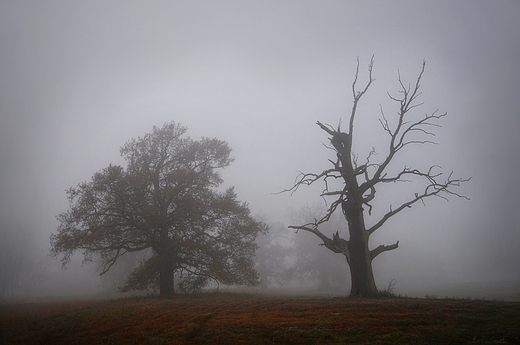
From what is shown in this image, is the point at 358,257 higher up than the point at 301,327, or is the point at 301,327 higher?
the point at 358,257

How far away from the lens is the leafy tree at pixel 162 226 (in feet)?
64.7

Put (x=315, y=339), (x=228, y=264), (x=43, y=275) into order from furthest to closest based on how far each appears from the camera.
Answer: (x=43, y=275) < (x=228, y=264) < (x=315, y=339)

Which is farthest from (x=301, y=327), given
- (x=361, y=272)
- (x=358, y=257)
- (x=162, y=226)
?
(x=162, y=226)

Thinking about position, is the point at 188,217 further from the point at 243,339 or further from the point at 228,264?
the point at 243,339

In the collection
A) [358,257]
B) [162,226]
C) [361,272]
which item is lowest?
[361,272]

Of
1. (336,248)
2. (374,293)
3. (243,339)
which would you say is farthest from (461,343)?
(336,248)

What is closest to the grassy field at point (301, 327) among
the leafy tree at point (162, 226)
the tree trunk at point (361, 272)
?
the tree trunk at point (361, 272)

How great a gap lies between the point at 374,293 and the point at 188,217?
43.6 ft

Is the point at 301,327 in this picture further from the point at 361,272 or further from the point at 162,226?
the point at 162,226

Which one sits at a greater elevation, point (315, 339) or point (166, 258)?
point (166, 258)

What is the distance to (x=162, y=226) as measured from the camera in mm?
19844

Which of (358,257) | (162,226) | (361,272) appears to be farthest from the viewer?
(162,226)

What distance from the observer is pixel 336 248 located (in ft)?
55.0

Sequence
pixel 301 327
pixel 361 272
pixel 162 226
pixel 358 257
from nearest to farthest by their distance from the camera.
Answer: pixel 301 327 < pixel 361 272 < pixel 358 257 < pixel 162 226
